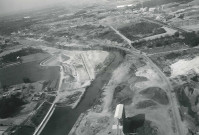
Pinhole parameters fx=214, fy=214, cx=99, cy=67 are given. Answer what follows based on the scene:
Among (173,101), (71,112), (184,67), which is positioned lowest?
(71,112)

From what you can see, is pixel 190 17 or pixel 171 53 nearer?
pixel 171 53

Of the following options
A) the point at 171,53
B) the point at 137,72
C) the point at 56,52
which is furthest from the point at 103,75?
the point at 56,52

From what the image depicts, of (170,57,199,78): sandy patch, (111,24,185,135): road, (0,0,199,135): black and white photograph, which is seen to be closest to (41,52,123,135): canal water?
(0,0,199,135): black and white photograph

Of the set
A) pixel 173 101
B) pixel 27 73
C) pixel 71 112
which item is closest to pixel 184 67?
pixel 173 101

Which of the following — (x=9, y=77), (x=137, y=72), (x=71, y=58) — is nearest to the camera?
(x=137, y=72)

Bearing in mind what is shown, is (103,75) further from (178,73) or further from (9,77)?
(9,77)

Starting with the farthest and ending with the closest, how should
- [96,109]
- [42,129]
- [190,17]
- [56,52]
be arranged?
1. [190,17]
2. [56,52]
3. [96,109]
4. [42,129]

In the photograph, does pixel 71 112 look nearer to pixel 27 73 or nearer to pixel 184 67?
pixel 184 67

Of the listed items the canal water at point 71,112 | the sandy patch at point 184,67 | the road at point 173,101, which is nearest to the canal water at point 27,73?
the canal water at point 71,112
